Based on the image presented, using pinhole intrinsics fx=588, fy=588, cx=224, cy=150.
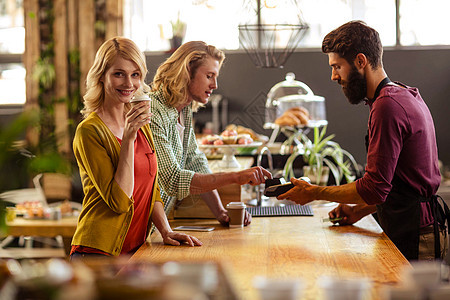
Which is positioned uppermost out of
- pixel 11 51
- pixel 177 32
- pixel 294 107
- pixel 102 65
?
pixel 177 32

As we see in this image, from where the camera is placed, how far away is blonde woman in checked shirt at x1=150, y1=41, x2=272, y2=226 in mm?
2703

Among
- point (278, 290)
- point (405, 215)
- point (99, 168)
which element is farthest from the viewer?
point (405, 215)

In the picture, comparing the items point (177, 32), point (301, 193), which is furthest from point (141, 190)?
point (177, 32)

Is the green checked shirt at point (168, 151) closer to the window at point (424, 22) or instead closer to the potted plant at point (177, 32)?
the potted plant at point (177, 32)

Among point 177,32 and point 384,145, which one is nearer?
point 384,145

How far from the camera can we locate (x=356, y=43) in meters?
2.63

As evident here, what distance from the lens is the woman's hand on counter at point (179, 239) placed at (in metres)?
2.43

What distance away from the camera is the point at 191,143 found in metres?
3.12

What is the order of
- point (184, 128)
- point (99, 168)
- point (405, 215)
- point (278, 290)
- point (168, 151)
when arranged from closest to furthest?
point (278, 290)
point (99, 168)
point (405, 215)
point (168, 151)
point (184, 128)

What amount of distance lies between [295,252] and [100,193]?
2.61ft

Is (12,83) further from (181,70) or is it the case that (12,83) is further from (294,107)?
(181,70)

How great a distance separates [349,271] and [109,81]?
1245mm

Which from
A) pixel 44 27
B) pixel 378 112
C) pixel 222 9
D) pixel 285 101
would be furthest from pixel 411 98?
pixel 44 27

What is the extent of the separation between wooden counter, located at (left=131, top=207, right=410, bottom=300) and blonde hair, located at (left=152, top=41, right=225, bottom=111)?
65cm
